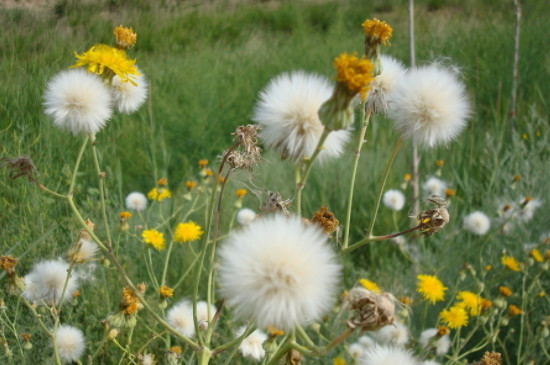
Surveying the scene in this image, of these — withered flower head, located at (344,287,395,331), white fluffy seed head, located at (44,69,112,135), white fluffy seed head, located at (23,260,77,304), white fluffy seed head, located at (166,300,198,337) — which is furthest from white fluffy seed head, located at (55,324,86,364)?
withered flower head, located at (344,287,395,331)

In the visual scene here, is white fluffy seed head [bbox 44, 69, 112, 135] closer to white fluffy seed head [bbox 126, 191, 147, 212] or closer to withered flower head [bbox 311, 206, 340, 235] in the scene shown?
withered flower head [bbox 311, 206, 340, 235]

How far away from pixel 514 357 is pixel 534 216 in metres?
0.69

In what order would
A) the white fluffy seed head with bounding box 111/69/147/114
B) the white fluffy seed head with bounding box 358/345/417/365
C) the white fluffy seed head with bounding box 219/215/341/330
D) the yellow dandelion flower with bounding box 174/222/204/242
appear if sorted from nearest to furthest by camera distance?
the white fluffy seed head with bounding box 219/215/341/330 < the white fluffy seed head with bounding box 358/345/417/365 < the white fluffy seed head with bounding box 111/69/147/114 < the yellow dandelion flower with bounding box 174/222/204/242

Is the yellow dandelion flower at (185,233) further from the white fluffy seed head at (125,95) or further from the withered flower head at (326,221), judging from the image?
the withered flower head at (326,221)

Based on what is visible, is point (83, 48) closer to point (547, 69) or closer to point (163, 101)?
point (163, 101)

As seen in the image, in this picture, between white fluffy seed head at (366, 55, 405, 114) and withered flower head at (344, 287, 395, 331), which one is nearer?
withered flower head at (344, 287, 395, 331)

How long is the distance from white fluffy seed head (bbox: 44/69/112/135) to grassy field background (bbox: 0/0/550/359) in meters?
0.32

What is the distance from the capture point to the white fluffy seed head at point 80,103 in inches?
49.3

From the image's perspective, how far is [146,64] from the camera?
2910mm

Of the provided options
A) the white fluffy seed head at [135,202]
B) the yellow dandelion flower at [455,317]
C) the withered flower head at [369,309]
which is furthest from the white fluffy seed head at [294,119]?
the white fluffy seed head at [135,202]

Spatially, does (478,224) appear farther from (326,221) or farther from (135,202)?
(326,221)

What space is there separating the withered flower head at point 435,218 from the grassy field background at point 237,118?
320 mm

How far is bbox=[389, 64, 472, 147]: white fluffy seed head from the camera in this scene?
1208mm

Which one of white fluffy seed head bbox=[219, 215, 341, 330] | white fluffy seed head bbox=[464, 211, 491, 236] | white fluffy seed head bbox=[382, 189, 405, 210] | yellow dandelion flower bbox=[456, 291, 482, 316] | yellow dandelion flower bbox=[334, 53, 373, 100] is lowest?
white fluffy seed head bbox=[219, 215, 341, 330]
